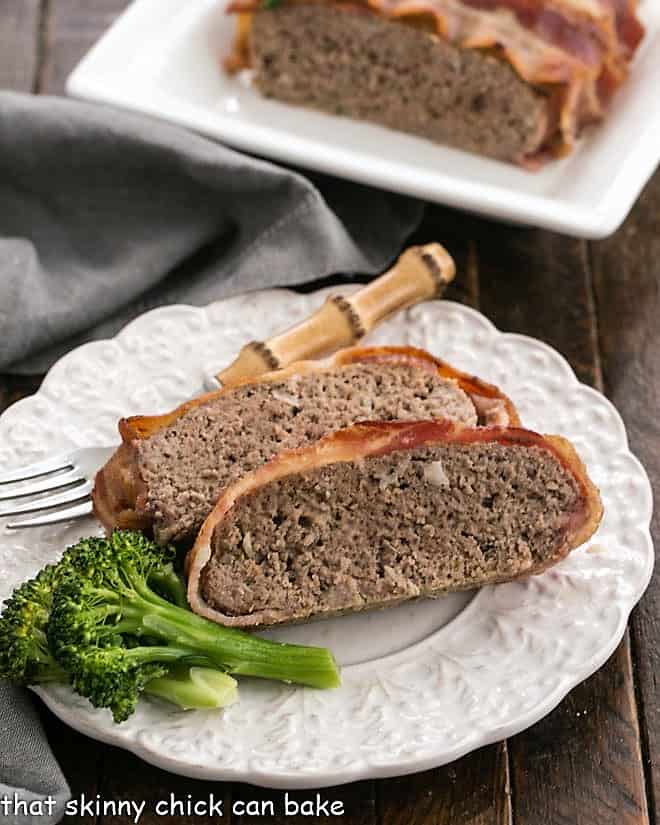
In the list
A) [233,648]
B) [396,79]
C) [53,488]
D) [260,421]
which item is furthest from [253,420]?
[396,79]

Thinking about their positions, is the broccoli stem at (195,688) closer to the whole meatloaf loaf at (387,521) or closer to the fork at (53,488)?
the whole meatloaf loaf at (387,521)

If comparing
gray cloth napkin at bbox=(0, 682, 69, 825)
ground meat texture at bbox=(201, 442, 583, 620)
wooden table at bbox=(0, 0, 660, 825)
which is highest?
ground meat texture at bbox=(201, 442, 583, 620)

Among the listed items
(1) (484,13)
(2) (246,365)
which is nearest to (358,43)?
(1) (484,13)

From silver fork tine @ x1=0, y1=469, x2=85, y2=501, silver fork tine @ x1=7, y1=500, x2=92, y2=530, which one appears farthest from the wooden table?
silver fork tine @ x1=0, y1=469, x2=85, y2=501

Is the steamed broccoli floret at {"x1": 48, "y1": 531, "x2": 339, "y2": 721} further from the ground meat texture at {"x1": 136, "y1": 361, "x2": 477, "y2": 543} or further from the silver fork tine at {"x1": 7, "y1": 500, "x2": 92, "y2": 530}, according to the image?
the silver fork tine at {"x1": 7, "y1": 500, "x2": 92, "y2": 530}

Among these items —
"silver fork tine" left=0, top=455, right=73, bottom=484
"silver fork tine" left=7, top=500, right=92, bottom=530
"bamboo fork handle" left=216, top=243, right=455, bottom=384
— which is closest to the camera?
"silver fork tine" left=7, top=500, right=92, bottom=530

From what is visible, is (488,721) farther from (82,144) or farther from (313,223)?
(82,144)

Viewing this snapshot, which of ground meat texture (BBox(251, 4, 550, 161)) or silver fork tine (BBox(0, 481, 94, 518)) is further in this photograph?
ground meat texture (BBox(251, 4, 550, 161))
